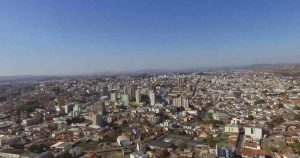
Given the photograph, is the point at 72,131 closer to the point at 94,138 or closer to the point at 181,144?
the point at 94,138

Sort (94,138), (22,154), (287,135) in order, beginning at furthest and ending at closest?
(94,138) → (287,135) → (22,154)

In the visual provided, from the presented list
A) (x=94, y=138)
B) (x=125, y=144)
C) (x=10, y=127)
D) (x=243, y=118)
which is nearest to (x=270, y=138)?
(x=243, y=118)

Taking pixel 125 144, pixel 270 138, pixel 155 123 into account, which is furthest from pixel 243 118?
pixel 125 144

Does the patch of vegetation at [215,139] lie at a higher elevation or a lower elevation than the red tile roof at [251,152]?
lower

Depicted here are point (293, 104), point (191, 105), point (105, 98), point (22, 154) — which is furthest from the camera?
point (105, 98)

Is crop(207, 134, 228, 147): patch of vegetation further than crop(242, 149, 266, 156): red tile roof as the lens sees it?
Yes

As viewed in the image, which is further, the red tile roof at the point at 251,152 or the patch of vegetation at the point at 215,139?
the patch of vegetation at the point at 215,139

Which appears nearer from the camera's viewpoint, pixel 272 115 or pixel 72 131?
pixel 72 131

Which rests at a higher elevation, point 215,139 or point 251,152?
point 251,152

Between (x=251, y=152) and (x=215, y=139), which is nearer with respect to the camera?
(x=251, y=152)

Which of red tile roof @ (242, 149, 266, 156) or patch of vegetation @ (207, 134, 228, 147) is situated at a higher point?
red tile roof @ (242, 149, 266, 156)
